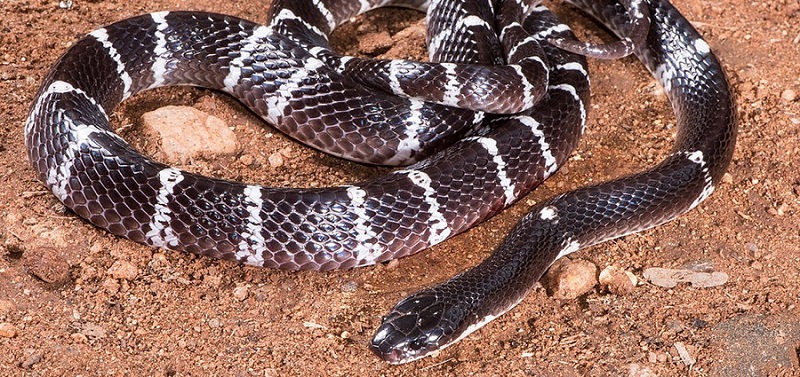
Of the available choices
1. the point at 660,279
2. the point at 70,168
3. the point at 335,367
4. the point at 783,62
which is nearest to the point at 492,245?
the point at 660,279

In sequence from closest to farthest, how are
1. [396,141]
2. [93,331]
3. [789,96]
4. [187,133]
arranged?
1. [93,331]
2. [396,141]
3. [187,133]
4. [789,96]

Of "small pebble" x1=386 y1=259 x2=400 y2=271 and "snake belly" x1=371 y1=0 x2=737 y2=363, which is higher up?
"snake belly" x1=371 y1=0 x2=737 y2=363

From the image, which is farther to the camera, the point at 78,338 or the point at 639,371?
the point at 639,371

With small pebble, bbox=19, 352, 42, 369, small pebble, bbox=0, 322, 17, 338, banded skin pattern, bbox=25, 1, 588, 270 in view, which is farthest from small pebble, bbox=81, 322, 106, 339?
banded skin pattern, bbox=25, 1, 588, 270

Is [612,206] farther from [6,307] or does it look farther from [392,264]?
[6,307]

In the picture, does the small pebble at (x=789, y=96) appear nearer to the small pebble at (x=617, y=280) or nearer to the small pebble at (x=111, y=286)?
the small pebble at (x=617, y=280)

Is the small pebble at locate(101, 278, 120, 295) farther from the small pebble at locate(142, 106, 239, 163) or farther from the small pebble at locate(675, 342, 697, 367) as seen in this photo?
the small pebble at locate(675, 342, 697, 367)

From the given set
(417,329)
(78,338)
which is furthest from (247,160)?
(417,329)
